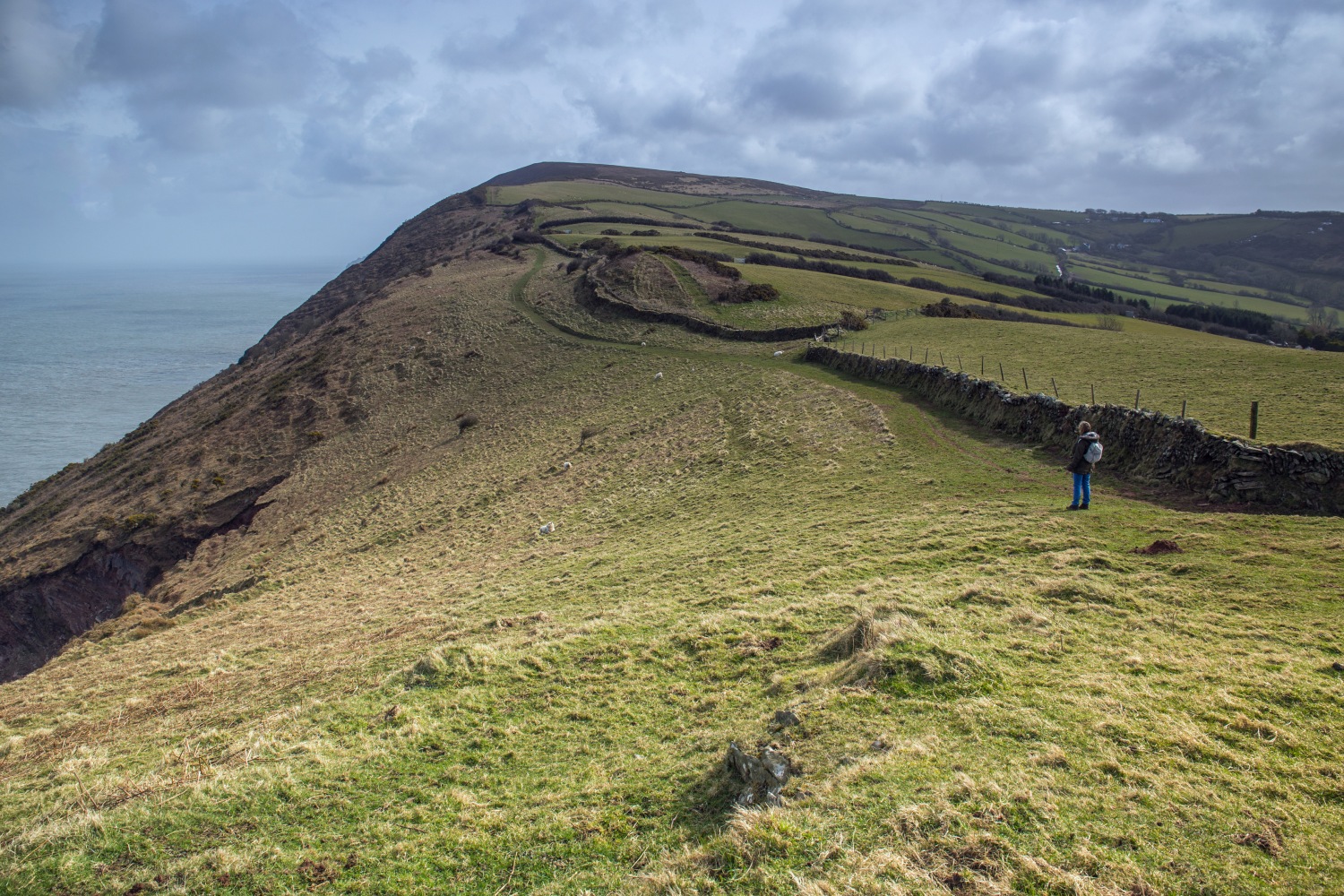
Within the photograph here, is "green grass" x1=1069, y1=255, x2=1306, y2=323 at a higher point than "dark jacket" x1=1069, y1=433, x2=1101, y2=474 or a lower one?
higher

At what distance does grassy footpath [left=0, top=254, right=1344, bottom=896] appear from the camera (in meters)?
6.79

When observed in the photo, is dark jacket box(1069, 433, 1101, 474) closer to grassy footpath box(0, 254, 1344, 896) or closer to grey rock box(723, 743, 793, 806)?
grassy footpath box(0, 254, 1344, 896)

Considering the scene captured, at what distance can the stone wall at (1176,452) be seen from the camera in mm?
15531

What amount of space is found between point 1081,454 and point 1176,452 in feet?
12.7

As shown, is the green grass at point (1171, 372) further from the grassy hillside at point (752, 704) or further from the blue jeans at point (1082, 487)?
the blue jeans at point (1082, 487)

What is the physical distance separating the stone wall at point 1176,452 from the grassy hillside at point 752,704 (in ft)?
3.94

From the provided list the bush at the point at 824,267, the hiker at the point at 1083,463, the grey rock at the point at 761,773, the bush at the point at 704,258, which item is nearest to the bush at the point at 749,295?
the bush at the point at 704,258

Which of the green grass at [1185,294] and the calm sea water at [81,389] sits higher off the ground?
the green grass at [1185,294]

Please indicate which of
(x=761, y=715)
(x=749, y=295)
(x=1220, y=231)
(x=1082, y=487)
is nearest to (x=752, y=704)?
(x=761, y=715)

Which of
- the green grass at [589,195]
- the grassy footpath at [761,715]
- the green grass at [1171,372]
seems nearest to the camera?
the grassy footpath at [761,715]

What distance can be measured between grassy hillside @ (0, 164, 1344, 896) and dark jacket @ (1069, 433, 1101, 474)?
143cm

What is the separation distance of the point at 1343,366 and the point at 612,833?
30825mm

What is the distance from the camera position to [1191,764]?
7.43 meters

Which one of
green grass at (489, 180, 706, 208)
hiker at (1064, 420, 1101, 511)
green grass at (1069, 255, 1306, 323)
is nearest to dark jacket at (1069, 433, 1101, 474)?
hiker at (1064, 420, 1101, 511)
